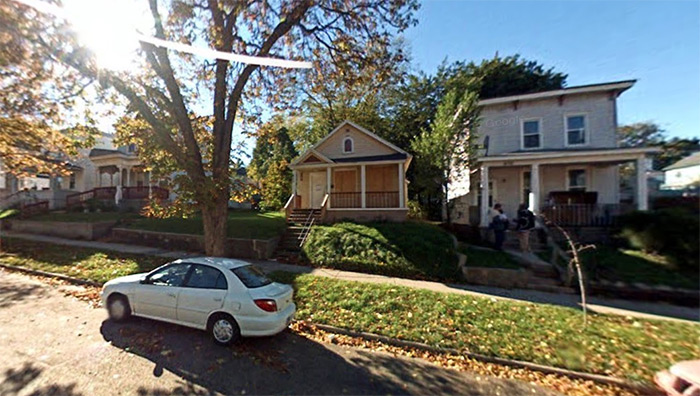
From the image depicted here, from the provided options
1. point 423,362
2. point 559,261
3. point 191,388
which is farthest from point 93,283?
point 559,261

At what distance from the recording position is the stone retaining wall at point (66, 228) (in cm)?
1441

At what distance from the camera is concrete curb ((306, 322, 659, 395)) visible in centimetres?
394

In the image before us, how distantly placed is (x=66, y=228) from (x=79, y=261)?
7.27 metres

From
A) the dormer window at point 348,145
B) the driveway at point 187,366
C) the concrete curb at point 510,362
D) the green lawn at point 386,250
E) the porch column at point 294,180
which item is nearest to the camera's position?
the driveway at point 187,366

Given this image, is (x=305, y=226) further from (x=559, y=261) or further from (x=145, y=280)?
(x=559, y=261)

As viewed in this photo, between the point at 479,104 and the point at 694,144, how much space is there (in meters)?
40.7

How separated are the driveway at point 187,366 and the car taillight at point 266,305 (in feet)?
2.28

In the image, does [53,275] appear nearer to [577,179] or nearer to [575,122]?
[577,179]

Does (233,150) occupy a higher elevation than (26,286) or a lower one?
higher

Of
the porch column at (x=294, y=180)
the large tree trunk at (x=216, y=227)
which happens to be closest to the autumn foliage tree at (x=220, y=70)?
the large tree trunk at (x=216, y=227)

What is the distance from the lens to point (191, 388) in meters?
3.73

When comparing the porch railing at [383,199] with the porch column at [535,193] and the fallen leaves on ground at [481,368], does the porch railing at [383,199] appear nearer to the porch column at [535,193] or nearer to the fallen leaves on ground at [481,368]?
the porch column at [535,193]

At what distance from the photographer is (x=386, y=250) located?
33.1 ft

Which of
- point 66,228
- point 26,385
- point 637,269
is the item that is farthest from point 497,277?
point 66,228
